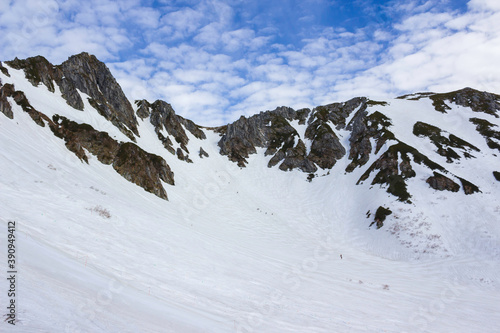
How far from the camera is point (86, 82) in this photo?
58.5 meters

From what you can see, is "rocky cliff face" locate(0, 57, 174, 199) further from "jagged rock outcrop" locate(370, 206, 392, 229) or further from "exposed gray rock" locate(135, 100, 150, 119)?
"exposed gray rock" locate(135, 100, 150, 119)

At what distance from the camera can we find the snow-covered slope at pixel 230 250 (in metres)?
7.93

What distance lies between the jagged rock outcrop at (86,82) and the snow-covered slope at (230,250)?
102 inches

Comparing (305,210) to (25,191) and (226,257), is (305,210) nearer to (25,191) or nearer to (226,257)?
(226,257)

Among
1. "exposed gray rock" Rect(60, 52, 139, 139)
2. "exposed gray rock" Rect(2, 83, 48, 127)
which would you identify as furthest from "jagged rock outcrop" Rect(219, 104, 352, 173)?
"exposed gray rock" Rect(2, 83, 48, 127)

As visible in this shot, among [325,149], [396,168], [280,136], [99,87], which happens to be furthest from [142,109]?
[396,168]

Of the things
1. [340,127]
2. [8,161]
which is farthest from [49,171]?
[340,127]

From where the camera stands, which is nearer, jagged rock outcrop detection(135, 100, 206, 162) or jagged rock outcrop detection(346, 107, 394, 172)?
jagged rock outcrop detection(346, 107, 394, 172)

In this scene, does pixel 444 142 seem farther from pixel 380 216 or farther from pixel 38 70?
pixel 38 70

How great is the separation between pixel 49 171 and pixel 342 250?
111 feet

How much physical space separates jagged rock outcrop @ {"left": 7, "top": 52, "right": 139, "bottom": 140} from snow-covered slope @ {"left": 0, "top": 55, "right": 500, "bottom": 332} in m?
2.59

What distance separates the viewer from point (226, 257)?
18219 millimetres

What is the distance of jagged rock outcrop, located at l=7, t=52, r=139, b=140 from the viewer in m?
49.6

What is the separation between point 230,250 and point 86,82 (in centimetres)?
5934
